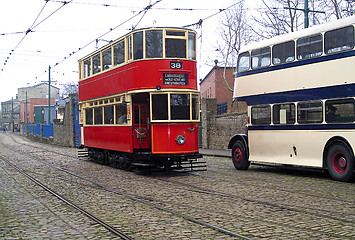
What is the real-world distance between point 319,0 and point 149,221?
23.1m

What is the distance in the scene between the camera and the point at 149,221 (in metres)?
7.55

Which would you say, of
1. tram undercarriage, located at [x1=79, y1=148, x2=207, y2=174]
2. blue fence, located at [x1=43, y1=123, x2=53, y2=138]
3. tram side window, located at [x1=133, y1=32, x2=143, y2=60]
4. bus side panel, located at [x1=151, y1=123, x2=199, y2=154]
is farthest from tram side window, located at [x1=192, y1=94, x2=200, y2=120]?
blue fence, located at [x1=43, y1=123, x2=53, y2=138]

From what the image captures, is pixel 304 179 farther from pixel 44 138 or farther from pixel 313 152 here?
pixel 44 138

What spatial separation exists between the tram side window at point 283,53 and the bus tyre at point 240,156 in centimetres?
317

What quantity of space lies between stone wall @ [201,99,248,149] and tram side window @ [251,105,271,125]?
321 inches

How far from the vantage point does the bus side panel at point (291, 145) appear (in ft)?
40.8

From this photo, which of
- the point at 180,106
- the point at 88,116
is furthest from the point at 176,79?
the point at 88,116

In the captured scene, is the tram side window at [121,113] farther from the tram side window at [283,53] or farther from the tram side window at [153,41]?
the tram side window at [283,53]

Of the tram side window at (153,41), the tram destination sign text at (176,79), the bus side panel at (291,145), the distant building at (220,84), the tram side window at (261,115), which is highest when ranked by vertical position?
the distant building at (220,84)

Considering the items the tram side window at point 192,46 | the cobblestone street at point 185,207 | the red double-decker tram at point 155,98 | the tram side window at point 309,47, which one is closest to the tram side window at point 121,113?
the red double-decker tram at point 155,98

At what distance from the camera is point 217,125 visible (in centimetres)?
2612

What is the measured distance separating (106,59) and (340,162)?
9.03 metres

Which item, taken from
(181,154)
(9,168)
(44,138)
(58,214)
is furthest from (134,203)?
(44,138)

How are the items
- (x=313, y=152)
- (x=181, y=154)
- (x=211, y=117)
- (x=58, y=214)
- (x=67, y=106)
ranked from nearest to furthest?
1. (x=58, y=214)
2. (x=313, y=152)
3. (x=181, y=154)
4. (x=211, y=117)
5. (x=67, y=106)
